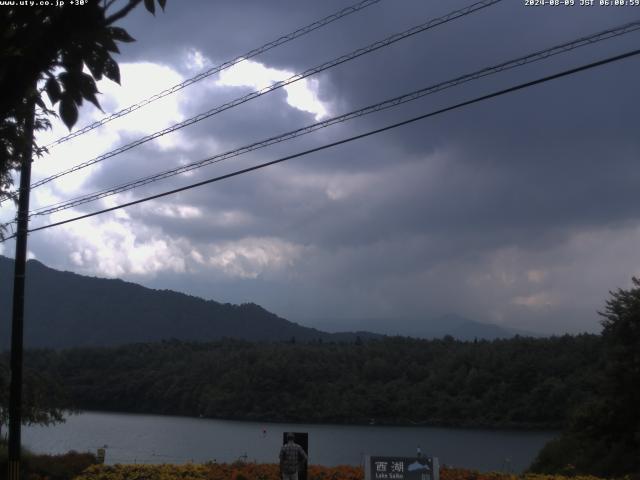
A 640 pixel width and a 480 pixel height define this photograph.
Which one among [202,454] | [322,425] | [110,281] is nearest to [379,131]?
[202,454]

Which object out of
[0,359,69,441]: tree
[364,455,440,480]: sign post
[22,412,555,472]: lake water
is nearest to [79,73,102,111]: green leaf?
[364,455,440,480]: sign post

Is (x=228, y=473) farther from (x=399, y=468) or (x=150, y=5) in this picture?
(x=150, y=5)

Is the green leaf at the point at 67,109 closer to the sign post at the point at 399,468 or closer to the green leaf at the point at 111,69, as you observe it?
the green leaf at the point at 111,69

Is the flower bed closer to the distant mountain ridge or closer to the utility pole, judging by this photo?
the utility pole

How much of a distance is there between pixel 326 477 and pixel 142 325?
119m

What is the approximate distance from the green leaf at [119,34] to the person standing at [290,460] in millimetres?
11741

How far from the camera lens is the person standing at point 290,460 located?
15.1 meters

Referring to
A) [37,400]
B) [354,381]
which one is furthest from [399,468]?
[354,381]

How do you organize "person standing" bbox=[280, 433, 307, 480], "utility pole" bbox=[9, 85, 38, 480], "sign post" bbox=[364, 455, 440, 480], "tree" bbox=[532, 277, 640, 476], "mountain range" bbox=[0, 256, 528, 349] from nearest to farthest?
"sign post" bbox=[364, 455, 440, 480], "person standing" bbox=[280, 433, 307, 480], "utility pole" bbox=[9, 85, 38, 480], "tree" bbox=[532, 277, 640, 476], "mountain range" bbox=[0, 256, 528, 349]

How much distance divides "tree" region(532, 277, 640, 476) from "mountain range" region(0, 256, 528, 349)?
9759 cm

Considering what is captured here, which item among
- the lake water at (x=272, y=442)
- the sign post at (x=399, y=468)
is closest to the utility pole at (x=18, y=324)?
the lake water at (x=272, y=442)

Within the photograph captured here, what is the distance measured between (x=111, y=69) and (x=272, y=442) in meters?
26.9

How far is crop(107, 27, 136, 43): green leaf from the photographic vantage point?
448cm

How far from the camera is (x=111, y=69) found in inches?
181
